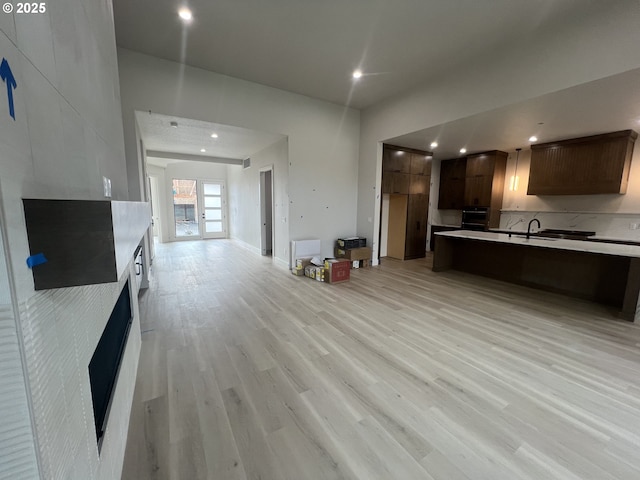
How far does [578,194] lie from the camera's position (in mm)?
5574

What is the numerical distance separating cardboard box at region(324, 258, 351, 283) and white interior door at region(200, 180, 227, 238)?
6.71 metres

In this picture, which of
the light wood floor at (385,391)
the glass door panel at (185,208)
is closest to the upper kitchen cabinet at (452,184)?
the light wood floor at (385,391)

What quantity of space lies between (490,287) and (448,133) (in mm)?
3126

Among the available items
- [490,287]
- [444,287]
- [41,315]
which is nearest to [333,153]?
[444,287]

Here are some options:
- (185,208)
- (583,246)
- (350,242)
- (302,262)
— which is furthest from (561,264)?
(185,208)

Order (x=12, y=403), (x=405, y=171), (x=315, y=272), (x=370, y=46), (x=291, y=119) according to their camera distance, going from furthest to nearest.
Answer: (x=405, y=171), (x=291, y=119), (x=315, y=272), (x=370, y=46), (x=12, y=403)

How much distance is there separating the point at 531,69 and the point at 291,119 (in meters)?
3.89

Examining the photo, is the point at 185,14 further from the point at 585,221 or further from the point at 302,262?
the point at 585,221

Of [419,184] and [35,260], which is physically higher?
[419,184]

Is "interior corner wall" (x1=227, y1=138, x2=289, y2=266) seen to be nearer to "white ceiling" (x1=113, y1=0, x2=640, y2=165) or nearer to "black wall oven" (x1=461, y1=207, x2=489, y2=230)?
"white ceiling" (x1=113, y1=0, x2=640, y2=165)

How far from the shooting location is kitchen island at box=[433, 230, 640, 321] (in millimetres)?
3330

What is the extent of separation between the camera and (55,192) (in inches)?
31.6

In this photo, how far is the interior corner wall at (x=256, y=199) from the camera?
5.67 meters

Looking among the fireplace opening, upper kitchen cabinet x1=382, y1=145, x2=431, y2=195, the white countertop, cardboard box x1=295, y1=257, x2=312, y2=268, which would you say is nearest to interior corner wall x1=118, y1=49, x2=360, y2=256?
cardboard box x1=295, y1=257, x2=312, y2=268
